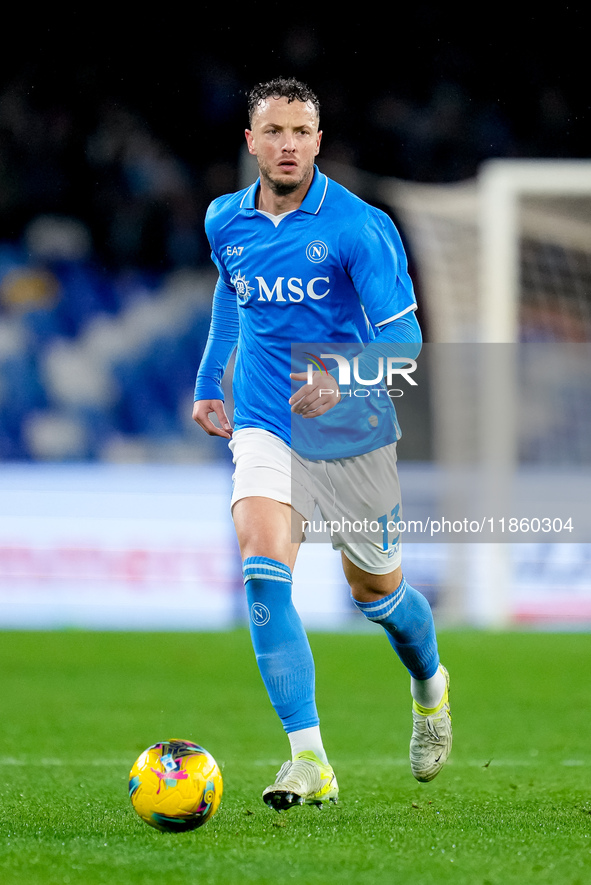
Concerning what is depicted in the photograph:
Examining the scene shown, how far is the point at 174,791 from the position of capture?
10.1 feet

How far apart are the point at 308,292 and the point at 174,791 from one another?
4.98 feet

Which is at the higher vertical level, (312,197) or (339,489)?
(312,197)

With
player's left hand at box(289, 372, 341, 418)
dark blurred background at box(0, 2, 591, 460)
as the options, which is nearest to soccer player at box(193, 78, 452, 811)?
player's left hand at box(289, 372, 341, 418)

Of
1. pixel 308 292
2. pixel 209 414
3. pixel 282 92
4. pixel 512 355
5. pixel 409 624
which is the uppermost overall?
pixel 512 355

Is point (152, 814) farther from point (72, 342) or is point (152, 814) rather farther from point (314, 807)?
point (72, 342)

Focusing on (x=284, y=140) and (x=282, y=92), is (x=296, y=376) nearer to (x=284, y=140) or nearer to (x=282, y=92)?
(x=284, y=140)

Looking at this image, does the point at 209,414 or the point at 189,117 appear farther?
the point at 189,117

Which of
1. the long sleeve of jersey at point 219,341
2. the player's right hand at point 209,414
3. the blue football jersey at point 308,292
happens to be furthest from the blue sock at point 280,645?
the long sleeve of jersey at point 219,341

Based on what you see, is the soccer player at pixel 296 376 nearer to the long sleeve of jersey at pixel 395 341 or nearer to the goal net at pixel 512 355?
the long sleeve of jersey at pixel 395 341

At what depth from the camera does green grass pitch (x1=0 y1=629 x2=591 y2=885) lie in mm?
2777

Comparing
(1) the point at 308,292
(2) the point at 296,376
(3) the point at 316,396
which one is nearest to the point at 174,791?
(3) the point at 316,396

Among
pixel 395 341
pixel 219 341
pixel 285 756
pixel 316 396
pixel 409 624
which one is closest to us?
pixel 316 396

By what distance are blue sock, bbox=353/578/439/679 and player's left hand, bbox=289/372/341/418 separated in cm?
78

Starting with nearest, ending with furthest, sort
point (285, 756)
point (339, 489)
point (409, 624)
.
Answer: point (339, 489) → point (409, 624) → point (285, 756)
